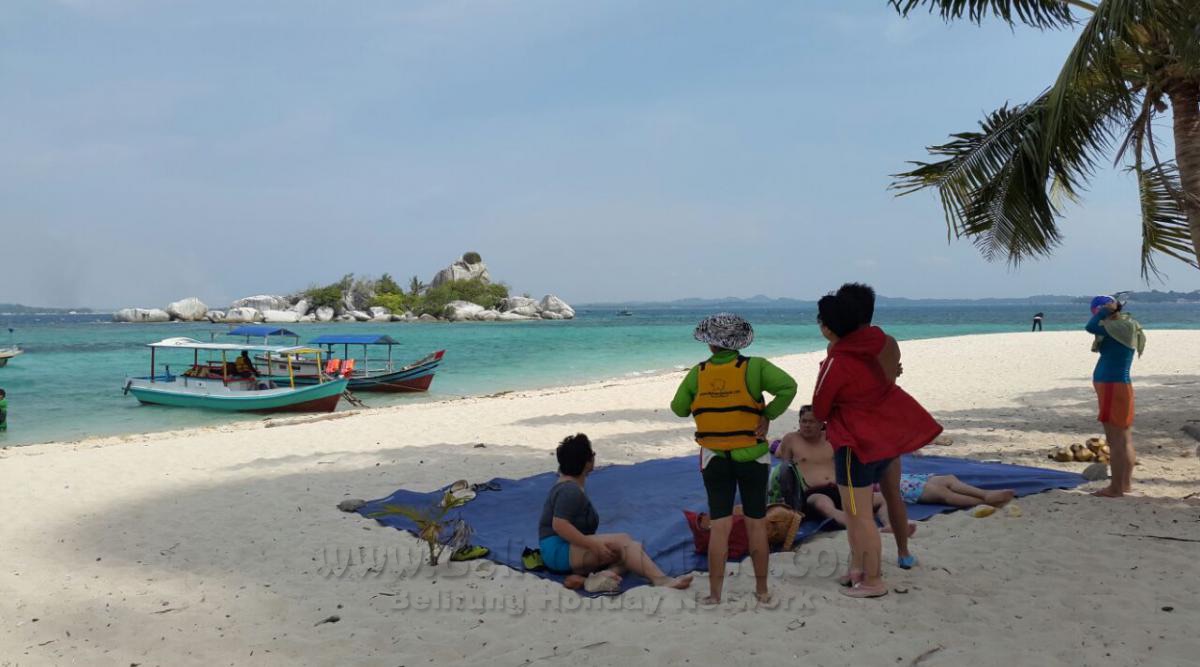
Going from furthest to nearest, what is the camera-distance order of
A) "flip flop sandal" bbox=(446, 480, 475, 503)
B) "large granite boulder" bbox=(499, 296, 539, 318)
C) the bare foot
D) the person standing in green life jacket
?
"large granite boulder" bbox=(499, 296, 539, 318)
"flip flop sandal" bbox=(446, 480, 475, 503)
the bare foot
the person standing in green life jacket

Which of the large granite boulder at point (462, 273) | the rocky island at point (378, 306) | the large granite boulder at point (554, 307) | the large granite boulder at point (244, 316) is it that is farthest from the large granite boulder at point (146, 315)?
the large granite boulder at point (554, 307)

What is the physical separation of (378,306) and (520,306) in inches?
695

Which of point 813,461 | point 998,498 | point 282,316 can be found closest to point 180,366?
point 813,461

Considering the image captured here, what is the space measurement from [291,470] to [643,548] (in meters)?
5.29

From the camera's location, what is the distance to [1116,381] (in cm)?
598

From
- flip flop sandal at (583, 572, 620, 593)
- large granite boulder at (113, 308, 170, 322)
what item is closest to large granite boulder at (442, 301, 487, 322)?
large granite boulder at (113, 308, 170, 322)

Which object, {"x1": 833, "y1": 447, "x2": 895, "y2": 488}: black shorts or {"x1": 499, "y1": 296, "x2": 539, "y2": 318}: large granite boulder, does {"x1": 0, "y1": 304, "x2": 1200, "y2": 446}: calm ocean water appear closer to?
{"x1": 833, "y1": 447, "x2": 895, "y2": 488}: black shorts

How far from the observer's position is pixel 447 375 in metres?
28.0

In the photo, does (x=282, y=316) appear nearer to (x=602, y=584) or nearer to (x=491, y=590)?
(x=491, y=590)

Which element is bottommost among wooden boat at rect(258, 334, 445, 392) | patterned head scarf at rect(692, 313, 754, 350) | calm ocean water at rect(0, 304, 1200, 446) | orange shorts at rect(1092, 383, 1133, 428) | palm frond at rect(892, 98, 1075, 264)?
calm ocean water at rect(0, 304, 1200, 446)

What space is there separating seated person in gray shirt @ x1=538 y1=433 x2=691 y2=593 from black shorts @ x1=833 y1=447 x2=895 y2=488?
1.21 metres

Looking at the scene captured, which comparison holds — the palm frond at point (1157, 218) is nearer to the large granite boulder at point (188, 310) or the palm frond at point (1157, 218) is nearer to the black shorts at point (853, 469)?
the black shorts at point (853, 469)

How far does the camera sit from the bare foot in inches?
232

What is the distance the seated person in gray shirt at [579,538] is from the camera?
462 centimetres
